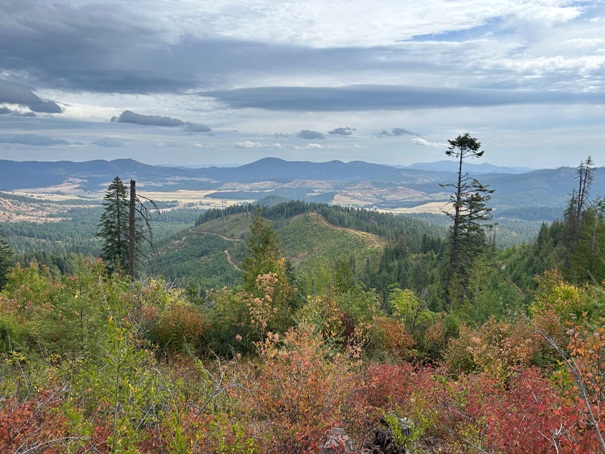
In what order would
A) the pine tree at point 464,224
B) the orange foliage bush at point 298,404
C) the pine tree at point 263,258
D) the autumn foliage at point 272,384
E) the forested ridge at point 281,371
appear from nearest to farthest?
the autumn foliage at point 272,384 < the forested ridge at point 281,371 < the orange foliage bush at point 298,404 < the pine tree at point 263,258 < the pine tree at point 464,224

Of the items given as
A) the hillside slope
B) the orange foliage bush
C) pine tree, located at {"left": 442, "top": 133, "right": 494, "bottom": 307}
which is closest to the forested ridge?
the orange foliage bush

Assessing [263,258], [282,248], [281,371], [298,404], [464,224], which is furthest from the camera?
[282,248]

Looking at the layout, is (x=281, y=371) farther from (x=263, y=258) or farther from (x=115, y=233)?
(x=115, y=233)

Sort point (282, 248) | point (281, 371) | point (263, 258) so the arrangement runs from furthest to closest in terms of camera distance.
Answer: point (282, 248) → point (263, 258) → point (281, 371)

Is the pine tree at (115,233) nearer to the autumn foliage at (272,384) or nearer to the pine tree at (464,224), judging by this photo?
the autumn foliage at (272,384)

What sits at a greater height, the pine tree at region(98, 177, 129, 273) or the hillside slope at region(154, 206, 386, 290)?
the pine tree at region(98, 177, 129, 273)

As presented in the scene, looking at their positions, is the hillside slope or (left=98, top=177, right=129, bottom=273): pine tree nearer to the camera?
(left=98, top=177, right=129, bottom=273): pine tree

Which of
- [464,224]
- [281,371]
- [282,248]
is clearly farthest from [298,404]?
[282,248]

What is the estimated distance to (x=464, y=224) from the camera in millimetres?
29266

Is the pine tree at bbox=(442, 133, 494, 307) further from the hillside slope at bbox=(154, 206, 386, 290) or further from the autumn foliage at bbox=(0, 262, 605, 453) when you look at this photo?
the hillside slope at bbox=(154, 206, 386, 290)

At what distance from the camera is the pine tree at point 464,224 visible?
2831 cm

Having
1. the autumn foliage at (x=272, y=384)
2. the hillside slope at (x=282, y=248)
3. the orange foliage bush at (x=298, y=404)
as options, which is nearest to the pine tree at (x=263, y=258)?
the autumn foliage at (x=272, y=384)

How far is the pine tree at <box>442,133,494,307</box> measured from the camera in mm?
28312

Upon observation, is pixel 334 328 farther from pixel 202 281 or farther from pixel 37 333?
pixel 202 281
